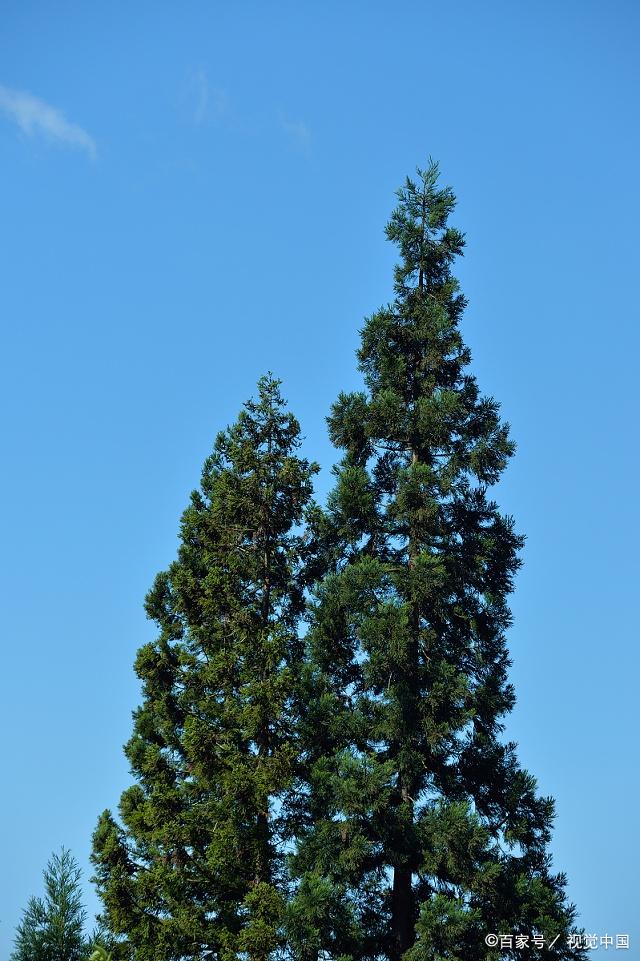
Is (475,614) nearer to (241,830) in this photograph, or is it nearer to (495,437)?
(495,437)

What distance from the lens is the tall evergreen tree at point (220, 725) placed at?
19109mm

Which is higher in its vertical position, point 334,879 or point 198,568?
point 198,568

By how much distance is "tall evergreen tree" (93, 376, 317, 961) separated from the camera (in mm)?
19109

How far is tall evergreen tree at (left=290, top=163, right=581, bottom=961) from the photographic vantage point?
57.6ft

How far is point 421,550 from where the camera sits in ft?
68.0

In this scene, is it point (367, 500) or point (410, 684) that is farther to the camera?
point (367, 500)

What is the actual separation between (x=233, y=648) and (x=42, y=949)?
7.57m

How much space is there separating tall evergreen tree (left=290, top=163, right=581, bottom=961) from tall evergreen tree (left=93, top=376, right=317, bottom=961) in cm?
98

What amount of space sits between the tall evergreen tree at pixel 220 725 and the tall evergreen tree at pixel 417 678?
979 millimetres

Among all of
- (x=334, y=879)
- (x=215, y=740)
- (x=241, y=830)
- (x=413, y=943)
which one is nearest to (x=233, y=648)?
(x=215, y=740)

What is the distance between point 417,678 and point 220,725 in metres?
4.13

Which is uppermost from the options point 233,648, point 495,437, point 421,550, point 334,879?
point 495,437

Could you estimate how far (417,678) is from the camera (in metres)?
19.5

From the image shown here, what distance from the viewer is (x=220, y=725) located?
20531 mm
